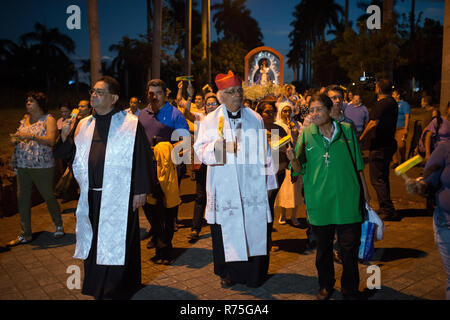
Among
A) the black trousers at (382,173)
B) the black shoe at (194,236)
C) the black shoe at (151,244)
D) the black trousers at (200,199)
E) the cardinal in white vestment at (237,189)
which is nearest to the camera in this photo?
the cardinal in white vestment at (237,189)

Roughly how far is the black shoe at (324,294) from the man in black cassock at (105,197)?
1.97 metres

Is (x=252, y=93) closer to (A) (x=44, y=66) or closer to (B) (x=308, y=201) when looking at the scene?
(B) (x=308, y=201)

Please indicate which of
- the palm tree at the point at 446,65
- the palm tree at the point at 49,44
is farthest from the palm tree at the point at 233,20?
the palm tree at the point at 446,65

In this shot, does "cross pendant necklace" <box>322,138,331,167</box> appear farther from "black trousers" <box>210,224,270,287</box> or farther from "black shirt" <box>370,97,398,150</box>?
"black shirt" <box>370,97,398,150</box>

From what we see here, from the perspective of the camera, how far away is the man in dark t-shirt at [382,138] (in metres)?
6.73

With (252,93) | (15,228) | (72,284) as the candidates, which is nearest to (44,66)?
(252,93)

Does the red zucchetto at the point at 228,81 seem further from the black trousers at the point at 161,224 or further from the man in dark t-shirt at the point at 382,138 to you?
the man in dark t-shirt at the point at 382,138

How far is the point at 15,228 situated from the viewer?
Result: 268 inches

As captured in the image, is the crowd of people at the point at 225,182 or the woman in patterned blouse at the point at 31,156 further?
the woman in patterned blouse at the point at 31,156

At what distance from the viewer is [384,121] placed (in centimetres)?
675

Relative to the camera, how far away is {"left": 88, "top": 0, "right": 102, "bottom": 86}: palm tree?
31.8 feet

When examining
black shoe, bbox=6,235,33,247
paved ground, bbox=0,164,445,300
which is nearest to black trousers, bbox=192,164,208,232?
paved ground, bbox=0,164,445,300

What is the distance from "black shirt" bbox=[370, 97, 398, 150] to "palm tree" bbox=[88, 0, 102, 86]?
667cm
